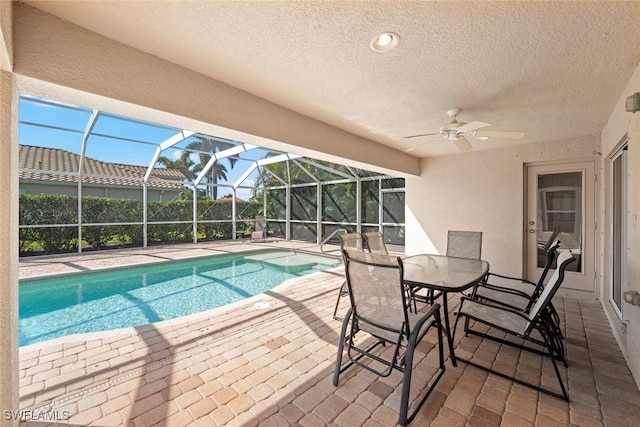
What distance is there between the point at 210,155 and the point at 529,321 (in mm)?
9207

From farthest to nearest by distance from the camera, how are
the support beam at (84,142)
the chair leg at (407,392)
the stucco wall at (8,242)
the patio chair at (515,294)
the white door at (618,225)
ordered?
the support beam at (84,142), the white door at (618,225), the patio chair at (515,294), the chair leg at (407,392), the stucco wall at (8,242)

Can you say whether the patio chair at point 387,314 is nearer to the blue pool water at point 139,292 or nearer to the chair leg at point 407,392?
the chair leg at point 407,392

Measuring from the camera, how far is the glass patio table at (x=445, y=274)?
251cm

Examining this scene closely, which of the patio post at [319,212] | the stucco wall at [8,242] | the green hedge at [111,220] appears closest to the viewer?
the stucco wall at [8,242]

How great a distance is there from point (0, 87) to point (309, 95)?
226cm

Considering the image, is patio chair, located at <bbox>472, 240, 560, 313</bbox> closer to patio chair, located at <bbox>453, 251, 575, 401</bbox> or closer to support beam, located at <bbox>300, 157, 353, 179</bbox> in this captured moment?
patio chair, located at <bbox>453, 251, 575, 401</bbox>

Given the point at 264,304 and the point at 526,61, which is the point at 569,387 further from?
the point at 264,304

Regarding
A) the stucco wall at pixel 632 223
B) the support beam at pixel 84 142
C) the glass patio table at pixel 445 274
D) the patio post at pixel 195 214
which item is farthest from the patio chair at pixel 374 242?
the patio post at pixel 195 214

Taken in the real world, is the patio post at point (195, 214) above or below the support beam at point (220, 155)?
below

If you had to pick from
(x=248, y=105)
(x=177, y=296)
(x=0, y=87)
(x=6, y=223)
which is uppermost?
(x=248, y=105)

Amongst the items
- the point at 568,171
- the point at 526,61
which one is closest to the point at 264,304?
the point at 526,61

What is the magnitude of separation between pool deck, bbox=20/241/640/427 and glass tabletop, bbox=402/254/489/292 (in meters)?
0.72

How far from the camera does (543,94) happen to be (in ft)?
9.18

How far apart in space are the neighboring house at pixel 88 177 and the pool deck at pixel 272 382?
283 inches
